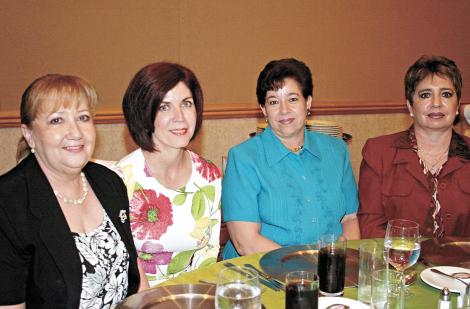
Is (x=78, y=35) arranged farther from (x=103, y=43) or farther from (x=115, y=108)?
(x=115, y=108)

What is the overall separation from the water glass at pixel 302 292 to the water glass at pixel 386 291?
0.67 ft

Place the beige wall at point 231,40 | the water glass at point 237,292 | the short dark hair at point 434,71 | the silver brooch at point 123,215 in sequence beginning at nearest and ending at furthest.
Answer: the water glass at point 237,292, the silver brooch at point 123,215, the short dark hair at point 434,71, the beige wall at point 231,40

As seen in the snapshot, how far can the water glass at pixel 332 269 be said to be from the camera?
5.23 feet

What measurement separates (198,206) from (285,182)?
409 millimetres

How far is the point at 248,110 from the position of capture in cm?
442

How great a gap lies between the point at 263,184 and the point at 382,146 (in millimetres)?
640

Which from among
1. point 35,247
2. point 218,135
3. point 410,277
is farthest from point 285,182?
point 218,135

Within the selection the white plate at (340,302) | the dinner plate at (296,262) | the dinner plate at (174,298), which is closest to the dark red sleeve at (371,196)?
the dinner plate at (296,262)

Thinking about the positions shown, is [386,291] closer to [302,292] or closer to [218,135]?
[302,292]

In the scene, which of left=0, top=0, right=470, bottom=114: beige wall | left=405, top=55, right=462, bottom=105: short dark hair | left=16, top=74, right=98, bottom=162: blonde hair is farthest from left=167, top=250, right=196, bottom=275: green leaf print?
left=0, top=0, right=470, bottom=114: beige wall

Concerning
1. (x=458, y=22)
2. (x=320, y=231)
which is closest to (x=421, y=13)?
(x=458, y=22)

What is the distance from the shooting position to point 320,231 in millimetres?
2510

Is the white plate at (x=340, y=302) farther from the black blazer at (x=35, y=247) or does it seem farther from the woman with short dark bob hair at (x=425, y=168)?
the woman with short dark bob hair at (x=425, y=168)

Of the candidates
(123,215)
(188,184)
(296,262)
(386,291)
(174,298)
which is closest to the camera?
(386,291)
